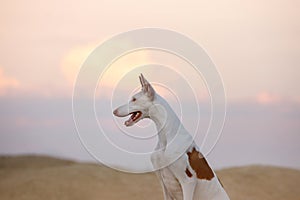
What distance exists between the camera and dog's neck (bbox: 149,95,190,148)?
3.52m

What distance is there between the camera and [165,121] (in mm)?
3539

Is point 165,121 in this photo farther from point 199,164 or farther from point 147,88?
point 199,164

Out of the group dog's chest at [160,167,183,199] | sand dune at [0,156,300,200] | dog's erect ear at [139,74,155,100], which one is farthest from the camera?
sand dune at [0,156,300,200]

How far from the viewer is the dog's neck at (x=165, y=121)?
11.6 feet

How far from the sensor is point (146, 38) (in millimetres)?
3867

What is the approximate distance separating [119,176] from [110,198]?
1.34 feet

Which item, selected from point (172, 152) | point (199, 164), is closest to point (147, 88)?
point (172, 152)

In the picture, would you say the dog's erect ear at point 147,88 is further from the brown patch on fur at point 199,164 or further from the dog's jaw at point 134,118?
the brown patch on fur at point 199,164

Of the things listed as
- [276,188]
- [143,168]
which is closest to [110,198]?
Answer: [276,188]

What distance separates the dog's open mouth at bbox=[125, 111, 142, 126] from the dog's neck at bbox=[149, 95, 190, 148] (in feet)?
0.26

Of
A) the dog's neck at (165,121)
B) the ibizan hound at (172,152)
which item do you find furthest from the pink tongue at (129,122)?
the dog's neck at (165,121)

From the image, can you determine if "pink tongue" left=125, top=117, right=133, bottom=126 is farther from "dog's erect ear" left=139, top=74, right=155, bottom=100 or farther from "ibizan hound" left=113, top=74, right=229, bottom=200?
"dog's erect ear" left=139, top=74, right=155, bottom=100

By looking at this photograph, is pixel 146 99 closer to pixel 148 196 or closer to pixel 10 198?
pixel 148 196

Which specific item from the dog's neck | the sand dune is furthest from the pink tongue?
the sand dune
